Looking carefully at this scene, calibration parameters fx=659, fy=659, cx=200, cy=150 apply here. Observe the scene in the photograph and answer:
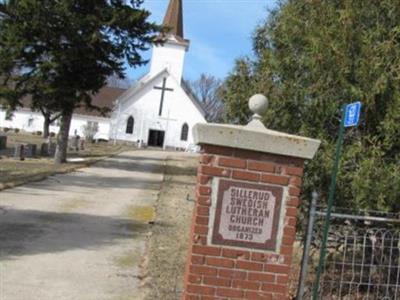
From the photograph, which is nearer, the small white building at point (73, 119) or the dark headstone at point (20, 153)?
the dark headstone at point (20, 153)

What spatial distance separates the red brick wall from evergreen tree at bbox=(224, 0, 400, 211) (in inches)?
80.6

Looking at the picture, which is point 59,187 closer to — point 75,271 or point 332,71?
point 75,271

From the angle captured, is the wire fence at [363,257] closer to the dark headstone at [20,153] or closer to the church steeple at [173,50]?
the dark headstone at [20,153]

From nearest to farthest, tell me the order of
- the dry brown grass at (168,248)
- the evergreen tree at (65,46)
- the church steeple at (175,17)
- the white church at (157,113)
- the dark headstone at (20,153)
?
the dry brown grass at (168,248)
the evergreen tree at (65,46)
the dark headstone at (20,153)
the white church at (157,113)
the church steeple at (175,17)

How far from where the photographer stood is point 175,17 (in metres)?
74.3

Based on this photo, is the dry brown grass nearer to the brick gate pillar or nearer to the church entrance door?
the brick gate pillar

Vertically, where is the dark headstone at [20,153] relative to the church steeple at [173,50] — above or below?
below

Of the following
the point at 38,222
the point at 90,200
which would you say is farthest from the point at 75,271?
the point at 90,200

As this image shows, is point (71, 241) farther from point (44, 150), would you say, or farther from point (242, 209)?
point (44, 150)

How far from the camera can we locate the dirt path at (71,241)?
7.74 m

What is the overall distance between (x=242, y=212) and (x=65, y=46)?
26.4 metres

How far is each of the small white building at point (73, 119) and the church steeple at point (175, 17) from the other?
44.1 ft

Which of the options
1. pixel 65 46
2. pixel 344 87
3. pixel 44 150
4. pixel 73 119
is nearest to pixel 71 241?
pixel 344 87

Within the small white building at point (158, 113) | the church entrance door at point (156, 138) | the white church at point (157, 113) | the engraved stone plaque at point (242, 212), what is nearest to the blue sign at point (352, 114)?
the engraved stone plaque at point (242, 212)
